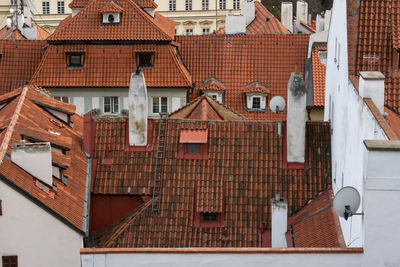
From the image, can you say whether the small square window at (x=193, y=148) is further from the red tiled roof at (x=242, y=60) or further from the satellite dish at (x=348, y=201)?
the red tiled roof at (x=242, y=60)

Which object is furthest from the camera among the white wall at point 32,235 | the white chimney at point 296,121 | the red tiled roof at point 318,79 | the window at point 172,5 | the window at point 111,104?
the window at point 172,5

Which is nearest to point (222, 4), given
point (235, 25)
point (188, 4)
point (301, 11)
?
point (188, 4)

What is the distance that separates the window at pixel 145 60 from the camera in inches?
2031

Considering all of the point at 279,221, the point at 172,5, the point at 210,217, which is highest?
the point at 172,5

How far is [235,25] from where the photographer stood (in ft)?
192

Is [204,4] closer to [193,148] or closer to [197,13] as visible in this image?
[197,13]

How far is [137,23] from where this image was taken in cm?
5241

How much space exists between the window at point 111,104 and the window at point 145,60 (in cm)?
255

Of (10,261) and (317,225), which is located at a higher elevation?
(317,225)

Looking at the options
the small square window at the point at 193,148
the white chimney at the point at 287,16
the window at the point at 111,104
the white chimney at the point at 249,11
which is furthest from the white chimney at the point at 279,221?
the white chimney at the point at 287,16

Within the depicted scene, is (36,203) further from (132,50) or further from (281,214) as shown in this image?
(132,50)

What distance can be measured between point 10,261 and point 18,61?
99.4 feet

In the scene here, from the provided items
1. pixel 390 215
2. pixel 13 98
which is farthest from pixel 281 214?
pixel 13 98

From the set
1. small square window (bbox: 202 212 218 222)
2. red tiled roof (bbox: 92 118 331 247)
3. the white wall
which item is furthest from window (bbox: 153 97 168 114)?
the white wall
